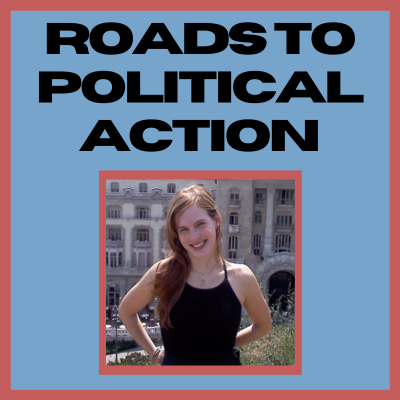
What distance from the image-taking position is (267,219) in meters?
5.16

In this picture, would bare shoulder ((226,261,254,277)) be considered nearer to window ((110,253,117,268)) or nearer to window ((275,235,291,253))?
window ((275,235,291,253))

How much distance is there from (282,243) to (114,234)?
1.63 meters

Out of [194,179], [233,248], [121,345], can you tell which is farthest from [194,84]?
[121,345]

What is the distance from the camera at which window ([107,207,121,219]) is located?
5148mm

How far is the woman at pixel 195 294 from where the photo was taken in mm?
4438

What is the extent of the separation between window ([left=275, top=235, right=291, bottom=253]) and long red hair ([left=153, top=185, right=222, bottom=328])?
0.77m

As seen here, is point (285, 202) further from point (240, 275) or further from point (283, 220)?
point (240, 275)

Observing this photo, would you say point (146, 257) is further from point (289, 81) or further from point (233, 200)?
point (289, 81)

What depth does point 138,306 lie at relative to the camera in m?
4.60

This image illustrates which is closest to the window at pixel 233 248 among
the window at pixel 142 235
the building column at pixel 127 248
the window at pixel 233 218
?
the window at pixel 233 218

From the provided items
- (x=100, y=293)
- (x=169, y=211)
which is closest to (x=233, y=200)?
(x=169, y=211)

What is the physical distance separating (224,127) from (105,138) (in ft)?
3.66

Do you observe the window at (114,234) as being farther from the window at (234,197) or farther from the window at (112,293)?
the window at (234,197)

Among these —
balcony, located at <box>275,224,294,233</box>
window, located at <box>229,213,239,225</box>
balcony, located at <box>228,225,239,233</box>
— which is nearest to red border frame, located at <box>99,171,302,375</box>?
balcony, located at <box>275,224,294,233</box>
